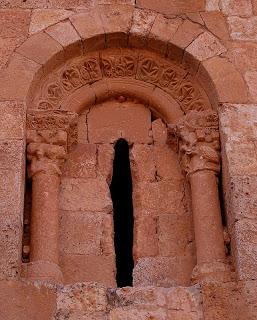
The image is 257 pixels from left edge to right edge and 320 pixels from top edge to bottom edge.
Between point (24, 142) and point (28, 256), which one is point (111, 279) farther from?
point (24, 142)

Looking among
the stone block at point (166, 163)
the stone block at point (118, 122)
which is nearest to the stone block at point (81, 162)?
the stone block at point (118, 122)

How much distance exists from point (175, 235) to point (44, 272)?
1266 millimetres

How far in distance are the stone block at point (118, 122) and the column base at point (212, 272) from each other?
156cm

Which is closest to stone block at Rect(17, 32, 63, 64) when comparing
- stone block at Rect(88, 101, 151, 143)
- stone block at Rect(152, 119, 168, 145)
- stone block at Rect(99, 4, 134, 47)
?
stone block at Rect(99, 4, 134, 47)

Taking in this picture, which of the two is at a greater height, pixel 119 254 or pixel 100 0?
pixel 100 0

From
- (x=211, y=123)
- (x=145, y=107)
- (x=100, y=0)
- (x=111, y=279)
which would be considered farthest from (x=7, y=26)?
(x=111, y=279)

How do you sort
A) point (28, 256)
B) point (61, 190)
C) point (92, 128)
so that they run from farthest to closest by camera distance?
point (92, 128) < point (61, 190) < point (28, 256)

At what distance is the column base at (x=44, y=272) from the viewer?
622 centimetres

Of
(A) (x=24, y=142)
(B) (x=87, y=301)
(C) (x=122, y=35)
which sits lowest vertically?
(B) (x=87, y=301)

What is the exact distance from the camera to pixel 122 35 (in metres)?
7.58

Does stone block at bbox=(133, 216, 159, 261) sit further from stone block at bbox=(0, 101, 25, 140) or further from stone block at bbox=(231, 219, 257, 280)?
stone block at bbox=(0, 101, 25, 140)

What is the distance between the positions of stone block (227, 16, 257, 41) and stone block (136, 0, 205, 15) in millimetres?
363

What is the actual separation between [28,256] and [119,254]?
1.14m

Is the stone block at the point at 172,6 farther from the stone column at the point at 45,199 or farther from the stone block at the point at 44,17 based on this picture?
the stone column at the point at 45,199
